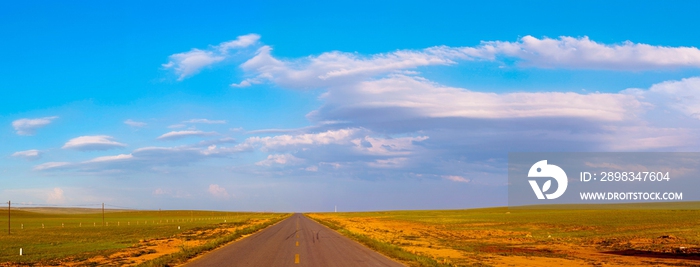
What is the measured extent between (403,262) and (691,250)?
20.0 m

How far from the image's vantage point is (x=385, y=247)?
2727 centimetres

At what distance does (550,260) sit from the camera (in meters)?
24.1

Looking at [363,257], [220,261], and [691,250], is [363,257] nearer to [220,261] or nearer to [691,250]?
[220,261]

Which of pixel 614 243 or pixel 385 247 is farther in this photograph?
pixel 614 243

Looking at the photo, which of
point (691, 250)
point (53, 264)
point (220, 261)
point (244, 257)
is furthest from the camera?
point (691, 250)

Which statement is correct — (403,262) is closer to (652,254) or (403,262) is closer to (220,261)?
(220,261)

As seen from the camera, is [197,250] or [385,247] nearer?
[197,250]

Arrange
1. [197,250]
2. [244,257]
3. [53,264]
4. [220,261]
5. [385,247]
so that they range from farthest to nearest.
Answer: [385,247]
[197,250]
[53,264]
[244,257]
[220,261]

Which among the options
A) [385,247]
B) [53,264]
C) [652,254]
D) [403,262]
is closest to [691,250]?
[652,254]

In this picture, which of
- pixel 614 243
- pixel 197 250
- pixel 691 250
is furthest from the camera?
pixel 614 243

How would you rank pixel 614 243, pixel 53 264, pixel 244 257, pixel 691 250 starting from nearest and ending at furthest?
pixel 244 257, pixel 53 264, pixel 691 250, pixel 614 243

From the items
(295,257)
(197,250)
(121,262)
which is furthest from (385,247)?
(121,262)

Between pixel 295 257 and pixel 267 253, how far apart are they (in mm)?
2613

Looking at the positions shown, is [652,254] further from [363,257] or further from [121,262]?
[121,262]
